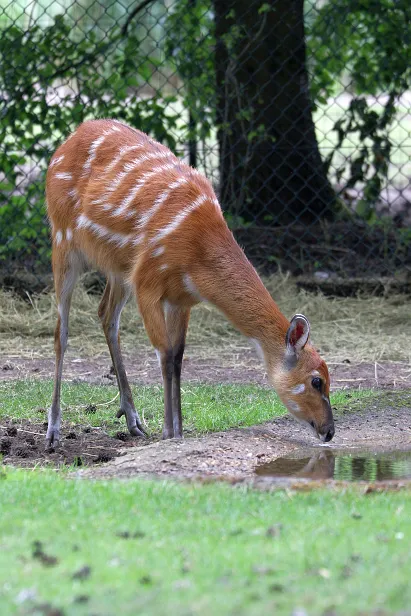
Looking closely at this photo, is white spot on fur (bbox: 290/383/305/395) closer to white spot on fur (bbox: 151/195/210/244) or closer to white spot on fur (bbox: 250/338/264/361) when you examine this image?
white spot on fur (bbox: 250/338/264/361)

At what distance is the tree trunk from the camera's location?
10.0 m

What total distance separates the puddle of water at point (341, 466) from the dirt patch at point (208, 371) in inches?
65.9

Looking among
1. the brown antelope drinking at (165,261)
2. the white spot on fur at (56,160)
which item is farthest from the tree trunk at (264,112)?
the brown antelope drinking at (165,261)

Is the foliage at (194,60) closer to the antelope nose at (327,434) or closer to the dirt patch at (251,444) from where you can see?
the dirt patch at (251,444)

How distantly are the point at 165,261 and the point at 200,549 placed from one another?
8.53 feet

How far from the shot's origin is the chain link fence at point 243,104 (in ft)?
31.8

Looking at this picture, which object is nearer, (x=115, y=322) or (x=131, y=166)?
(x=131, y=166)

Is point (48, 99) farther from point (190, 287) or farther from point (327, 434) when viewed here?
point (327, 434)

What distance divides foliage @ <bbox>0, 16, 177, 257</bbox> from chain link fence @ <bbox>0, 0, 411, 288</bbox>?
0.01 metres

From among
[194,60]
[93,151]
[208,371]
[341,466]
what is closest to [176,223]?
[93,151]

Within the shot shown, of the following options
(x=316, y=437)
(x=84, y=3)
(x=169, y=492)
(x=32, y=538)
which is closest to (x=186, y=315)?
(x=316, y=437)

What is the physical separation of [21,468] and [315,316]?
490 centimetres

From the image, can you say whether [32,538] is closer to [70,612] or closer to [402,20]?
[70,612]

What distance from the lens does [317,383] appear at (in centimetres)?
580
